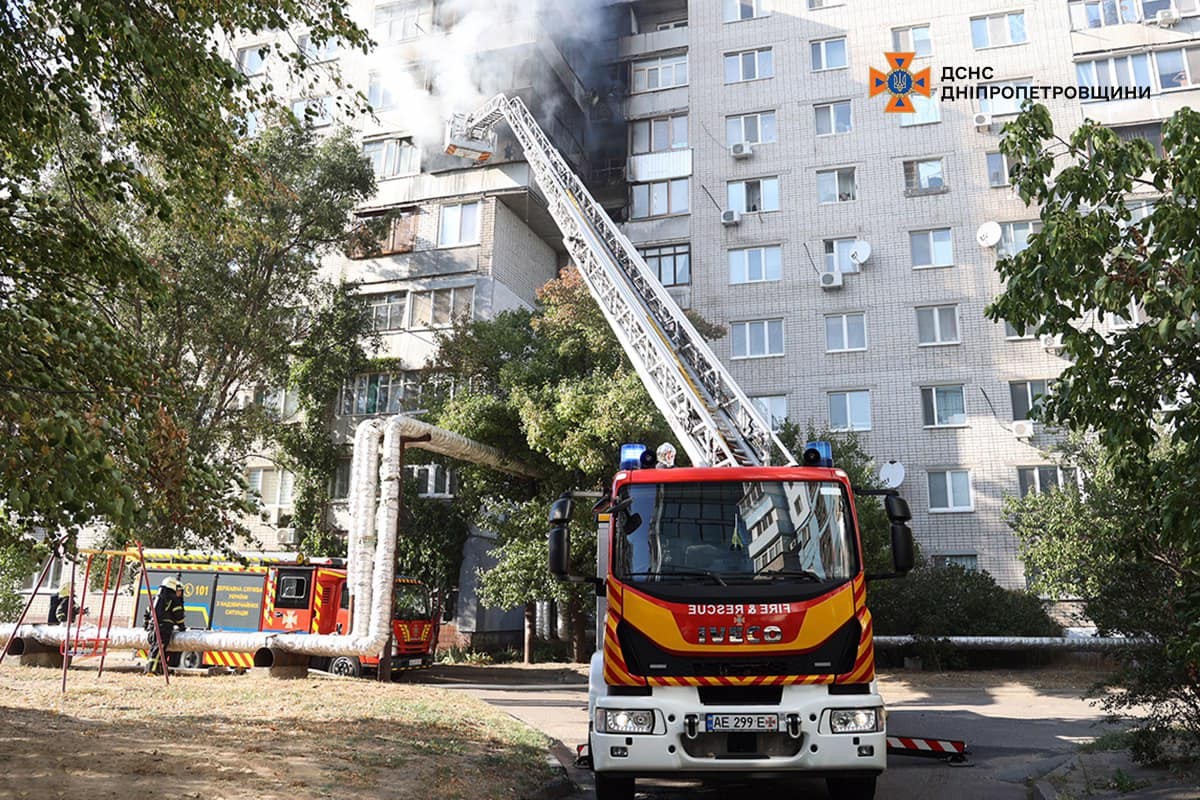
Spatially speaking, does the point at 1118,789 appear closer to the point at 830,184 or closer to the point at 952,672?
the point at 952,672

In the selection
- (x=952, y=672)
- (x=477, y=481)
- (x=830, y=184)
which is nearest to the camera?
(x=952, y=672)

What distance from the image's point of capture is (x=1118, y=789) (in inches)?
288

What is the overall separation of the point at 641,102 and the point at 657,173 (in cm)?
344

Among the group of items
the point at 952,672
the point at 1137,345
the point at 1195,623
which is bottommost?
the point at 952,672

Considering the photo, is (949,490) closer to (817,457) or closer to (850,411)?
(850,411)

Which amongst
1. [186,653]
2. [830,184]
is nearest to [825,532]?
[186,653]

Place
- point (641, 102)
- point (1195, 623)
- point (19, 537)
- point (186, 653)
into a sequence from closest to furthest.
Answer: point (1195, 623)
point (19, 537)
point (186, 653)
point (641, 102)

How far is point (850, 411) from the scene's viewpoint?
28.5 meters

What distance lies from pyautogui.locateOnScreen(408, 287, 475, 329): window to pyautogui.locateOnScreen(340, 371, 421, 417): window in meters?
2.01

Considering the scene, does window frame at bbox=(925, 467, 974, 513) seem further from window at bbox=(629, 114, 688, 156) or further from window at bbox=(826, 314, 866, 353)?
window at bbox=(629, 114, 688, 156)

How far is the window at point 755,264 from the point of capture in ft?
99.9

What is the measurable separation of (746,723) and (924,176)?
27802mm

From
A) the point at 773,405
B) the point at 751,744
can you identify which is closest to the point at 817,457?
the point at 751,744

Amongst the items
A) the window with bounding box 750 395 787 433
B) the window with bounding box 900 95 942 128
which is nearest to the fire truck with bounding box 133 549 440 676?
the window with bounding box 750 395 787 433
